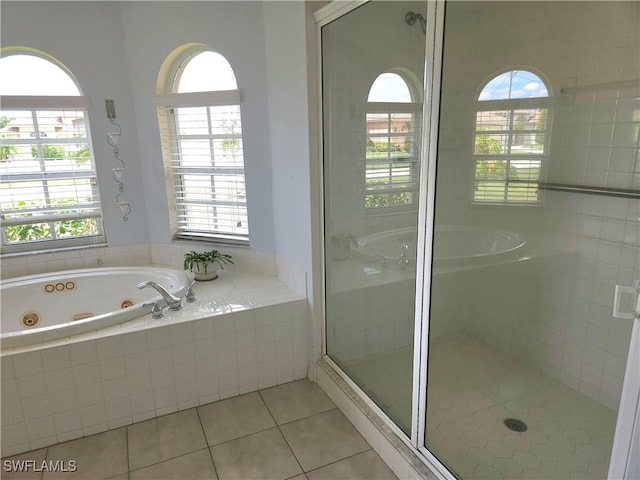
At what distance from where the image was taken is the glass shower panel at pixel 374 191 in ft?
6.35

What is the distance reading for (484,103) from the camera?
7.63 ft

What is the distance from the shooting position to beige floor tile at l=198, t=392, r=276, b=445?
2.23 metres

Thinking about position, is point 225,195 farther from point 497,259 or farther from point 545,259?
point 545,259

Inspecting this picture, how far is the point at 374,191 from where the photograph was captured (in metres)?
2.25

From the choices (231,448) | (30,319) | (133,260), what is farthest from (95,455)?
(133,260)

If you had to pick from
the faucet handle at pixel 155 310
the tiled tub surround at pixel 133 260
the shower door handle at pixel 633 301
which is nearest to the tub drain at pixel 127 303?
the tiled tub surround at pixel 133 260

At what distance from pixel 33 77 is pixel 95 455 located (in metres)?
2.54

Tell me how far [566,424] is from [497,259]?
3.01 feet

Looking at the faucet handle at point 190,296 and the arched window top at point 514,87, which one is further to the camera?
the faucet handle at point 190,296

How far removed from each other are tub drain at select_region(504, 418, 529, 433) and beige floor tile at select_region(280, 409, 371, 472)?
0.70m

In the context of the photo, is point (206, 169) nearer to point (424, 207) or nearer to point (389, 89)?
point (389, 89)

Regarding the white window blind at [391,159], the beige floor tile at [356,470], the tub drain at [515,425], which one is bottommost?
the beige floor tile at [356,470]

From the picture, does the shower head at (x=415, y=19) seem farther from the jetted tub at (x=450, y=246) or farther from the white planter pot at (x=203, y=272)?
the white planter pot at (x=203, y=272)

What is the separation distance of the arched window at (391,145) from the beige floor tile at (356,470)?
1236 mm
